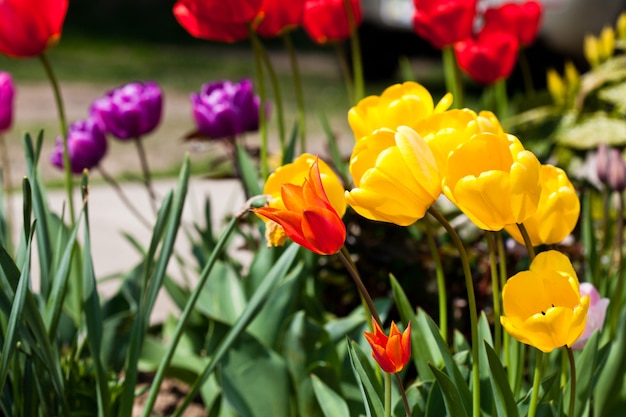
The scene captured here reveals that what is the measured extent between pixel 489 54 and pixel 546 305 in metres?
1.15

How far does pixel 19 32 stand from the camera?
67.2 inches

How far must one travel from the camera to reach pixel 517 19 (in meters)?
2.26

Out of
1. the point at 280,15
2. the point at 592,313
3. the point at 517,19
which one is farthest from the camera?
the point at 517,19

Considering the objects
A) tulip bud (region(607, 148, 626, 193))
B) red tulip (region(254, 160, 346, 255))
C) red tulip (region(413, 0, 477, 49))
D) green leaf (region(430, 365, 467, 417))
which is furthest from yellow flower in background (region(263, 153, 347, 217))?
red tulip (region(413, 0, 477, 49))

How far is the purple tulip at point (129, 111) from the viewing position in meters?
2.03

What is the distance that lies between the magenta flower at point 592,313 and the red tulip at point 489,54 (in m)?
0.83

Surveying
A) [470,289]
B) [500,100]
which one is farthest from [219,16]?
[500,100]

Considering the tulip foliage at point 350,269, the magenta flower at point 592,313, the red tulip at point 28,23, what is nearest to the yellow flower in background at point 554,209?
the tulip foliage at point 350,269

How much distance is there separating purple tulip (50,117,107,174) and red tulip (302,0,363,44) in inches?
19.7

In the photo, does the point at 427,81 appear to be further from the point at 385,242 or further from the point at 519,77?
the point at 385,242

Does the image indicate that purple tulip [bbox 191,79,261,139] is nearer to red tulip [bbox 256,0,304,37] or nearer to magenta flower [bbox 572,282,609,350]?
red tulip [bbox 256,0,304,37]

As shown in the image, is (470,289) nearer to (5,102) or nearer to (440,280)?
(440,280)

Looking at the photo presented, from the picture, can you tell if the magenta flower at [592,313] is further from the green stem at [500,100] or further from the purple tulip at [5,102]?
the green stem at [500,100]

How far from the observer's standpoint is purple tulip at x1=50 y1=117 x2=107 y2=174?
79.8 inches
